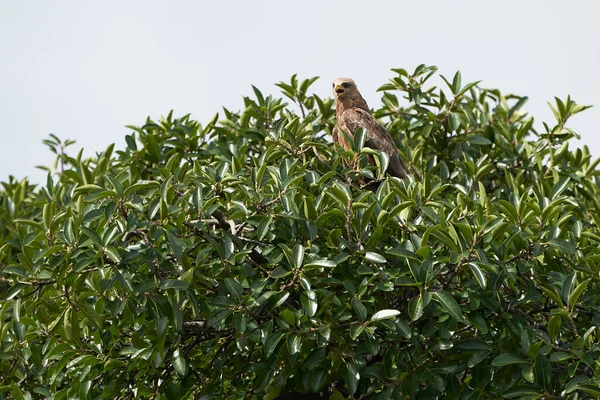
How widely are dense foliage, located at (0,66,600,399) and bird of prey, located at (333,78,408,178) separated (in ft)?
3.22

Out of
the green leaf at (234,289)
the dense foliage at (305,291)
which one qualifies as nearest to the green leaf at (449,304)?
the dense foliage at (305,291)

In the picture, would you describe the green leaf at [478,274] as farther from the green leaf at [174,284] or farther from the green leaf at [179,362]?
the green leaf at [179,362]

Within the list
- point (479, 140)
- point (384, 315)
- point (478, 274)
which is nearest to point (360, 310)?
point (384, 315)

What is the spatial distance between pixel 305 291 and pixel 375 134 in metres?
2.14

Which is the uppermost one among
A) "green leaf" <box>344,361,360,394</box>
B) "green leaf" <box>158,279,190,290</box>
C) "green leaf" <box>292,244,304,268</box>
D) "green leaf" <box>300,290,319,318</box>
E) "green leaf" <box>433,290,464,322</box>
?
"green leaf" <box>158,279,190,290</box>

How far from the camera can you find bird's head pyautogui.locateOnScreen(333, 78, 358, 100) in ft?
20.3

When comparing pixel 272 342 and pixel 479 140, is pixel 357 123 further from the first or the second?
pixel 272 342

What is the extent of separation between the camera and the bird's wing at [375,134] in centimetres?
561

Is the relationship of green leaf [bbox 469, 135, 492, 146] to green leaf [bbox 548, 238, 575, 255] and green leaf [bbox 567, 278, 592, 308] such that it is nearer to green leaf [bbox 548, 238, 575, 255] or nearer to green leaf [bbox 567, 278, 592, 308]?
green leaf [bbox 548, 238, 575, 255]

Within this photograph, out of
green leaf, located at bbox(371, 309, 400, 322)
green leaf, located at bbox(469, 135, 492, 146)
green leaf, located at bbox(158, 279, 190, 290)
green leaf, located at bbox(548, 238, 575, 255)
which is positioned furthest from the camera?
green leaf, located at bbox(469, 135, 492, 146)

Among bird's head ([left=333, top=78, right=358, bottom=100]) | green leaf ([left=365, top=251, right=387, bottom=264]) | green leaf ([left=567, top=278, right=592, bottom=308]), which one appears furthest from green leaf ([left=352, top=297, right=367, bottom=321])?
A: bird's head ([left=333, top=78, right=358, bottom=100])

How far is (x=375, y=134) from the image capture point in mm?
5766

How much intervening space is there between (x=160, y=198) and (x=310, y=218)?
71cm

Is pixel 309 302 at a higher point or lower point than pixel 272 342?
higher
